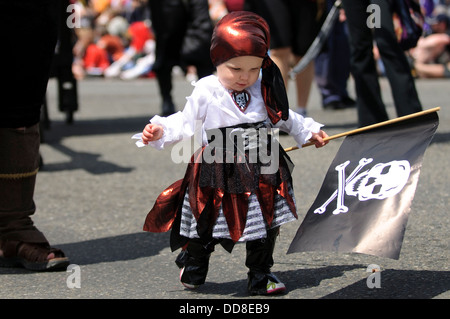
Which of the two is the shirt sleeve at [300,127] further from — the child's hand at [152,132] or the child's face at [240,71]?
the child's hand at [152,132]

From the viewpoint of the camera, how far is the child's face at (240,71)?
3.44 meters

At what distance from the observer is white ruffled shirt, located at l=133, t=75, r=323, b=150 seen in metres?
3.49

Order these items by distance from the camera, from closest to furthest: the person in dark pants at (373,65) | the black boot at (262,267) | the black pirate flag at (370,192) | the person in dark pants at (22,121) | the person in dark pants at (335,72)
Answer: the black pirate flag at (370,192) → the black boot at (262,267) → the person in dark pants at (22,121) → the person in dark pants at (373,65) → the person in dark pants at (335,72)

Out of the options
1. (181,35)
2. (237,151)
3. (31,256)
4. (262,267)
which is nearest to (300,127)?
(237,151)

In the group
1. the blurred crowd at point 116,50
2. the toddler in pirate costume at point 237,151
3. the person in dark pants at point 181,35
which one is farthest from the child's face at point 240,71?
the blurred crowd at point 116,50

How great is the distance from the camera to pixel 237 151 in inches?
137

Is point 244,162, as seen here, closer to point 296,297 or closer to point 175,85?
point 296,297

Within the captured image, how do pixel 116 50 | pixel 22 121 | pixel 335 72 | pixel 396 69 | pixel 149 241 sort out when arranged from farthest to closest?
pixel 116 50, pixel 335 72, pixel 396 69, pixel 149 241, pixel 22 121

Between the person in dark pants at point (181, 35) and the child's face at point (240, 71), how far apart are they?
5196 mm

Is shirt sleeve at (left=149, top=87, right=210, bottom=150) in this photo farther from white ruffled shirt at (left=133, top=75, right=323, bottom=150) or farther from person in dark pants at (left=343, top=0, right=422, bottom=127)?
person in dark pants at (left=343, top=0, right=422, bottom=127)

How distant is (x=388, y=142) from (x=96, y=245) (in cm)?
169

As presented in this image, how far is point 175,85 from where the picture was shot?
559 inches

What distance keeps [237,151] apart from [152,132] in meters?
0.34

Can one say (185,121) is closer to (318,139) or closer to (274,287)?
(318,139)
